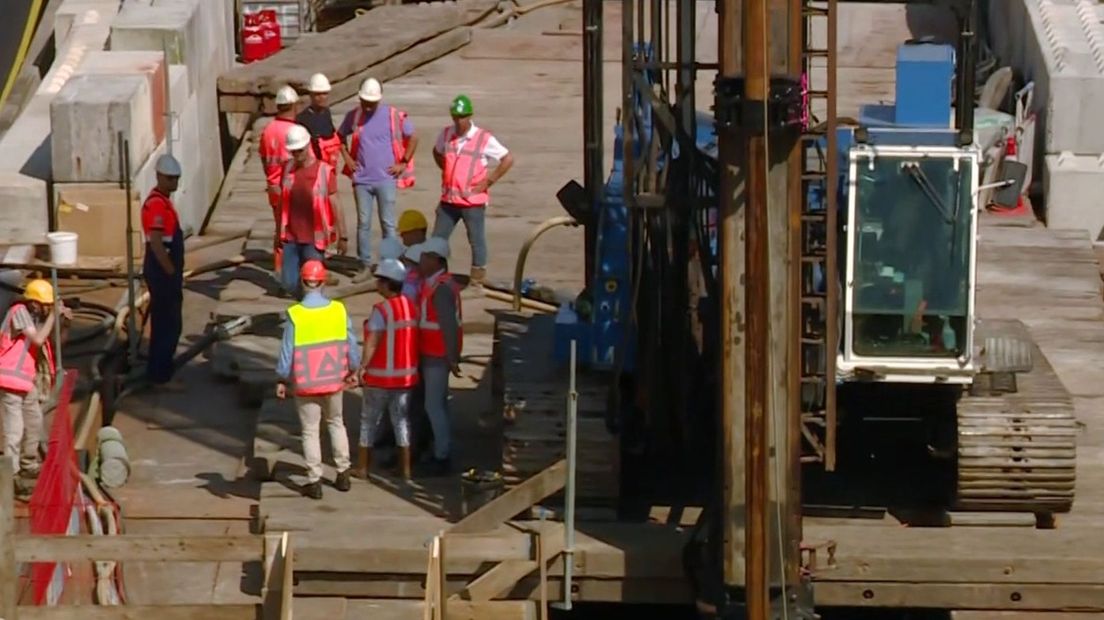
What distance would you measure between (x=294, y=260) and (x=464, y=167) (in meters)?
1.42

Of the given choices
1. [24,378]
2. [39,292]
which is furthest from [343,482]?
[39,292]

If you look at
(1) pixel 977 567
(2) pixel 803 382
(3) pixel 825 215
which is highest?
(3) pixel 825 215

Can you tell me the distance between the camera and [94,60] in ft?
66.6

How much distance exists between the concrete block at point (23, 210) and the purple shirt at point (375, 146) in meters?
2.57

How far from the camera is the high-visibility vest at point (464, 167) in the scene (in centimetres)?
1788

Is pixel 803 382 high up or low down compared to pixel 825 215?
down

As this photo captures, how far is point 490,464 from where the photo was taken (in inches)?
596

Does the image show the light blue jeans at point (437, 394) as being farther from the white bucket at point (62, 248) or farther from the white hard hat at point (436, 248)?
the white bucket at point (62, 248)

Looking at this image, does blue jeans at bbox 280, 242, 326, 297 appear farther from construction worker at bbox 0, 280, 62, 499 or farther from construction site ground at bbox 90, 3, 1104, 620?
construction worker at bbox 0, 280, 62, 499

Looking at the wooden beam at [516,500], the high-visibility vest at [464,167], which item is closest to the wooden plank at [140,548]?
the wooden beam at [516,500]

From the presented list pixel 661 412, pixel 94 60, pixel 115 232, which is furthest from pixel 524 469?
pixel 94 60

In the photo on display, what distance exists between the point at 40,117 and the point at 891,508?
951 cm

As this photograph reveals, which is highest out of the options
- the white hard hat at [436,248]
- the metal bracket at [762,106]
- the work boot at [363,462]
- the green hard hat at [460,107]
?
the metal bracket at [762,106]

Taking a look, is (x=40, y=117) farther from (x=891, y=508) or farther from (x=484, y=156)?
(x=891, y=508)
